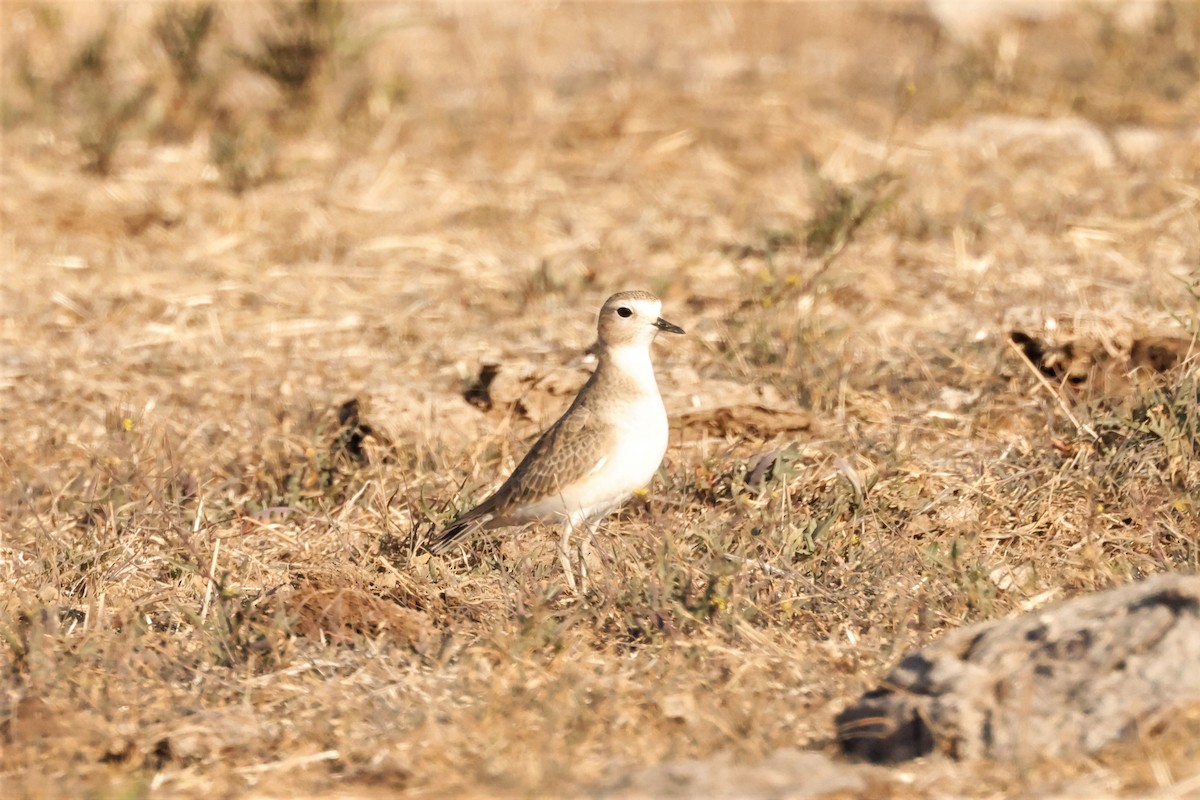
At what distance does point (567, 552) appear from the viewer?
16.9 ft

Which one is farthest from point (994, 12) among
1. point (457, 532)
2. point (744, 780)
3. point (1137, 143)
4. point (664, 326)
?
point (744, 780)

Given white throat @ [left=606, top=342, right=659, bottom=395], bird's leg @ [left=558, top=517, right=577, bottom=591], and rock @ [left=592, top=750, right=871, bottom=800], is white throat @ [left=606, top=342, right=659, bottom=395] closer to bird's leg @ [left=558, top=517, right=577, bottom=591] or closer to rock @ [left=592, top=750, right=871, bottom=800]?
bird's leg @ [left=558, top=517, right=577, bottom=591]

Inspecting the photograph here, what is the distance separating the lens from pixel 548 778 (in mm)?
3652

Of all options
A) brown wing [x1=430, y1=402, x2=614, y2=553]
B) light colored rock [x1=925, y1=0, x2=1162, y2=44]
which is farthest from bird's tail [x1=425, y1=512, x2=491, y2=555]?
light colored rock [x1=925, y1=0, x2=1162, y2=44]

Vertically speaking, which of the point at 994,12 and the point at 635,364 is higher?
the point at 994,12

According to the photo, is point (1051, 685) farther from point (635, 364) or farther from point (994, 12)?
point (994, 12)

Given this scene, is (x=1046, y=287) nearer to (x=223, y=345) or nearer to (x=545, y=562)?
(x=545, y=562)

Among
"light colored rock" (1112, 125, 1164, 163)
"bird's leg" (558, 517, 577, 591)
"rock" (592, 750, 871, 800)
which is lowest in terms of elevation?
"rock" (592, 750, 871, 800)

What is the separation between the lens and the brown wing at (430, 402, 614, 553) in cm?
507

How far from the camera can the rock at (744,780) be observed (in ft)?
11.7

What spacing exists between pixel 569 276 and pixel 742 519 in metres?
3.07

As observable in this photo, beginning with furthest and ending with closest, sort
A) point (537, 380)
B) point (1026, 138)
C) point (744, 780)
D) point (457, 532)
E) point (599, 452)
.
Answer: point (1026, 138)
point (537, 380)
point (457, 532)
point (599, 452)
point (744, 780)

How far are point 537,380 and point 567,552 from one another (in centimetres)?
156

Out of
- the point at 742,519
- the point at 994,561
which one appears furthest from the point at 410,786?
the point at 994,561
